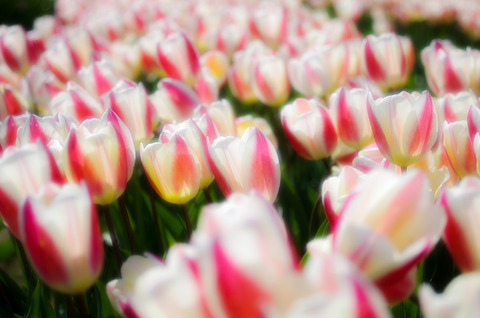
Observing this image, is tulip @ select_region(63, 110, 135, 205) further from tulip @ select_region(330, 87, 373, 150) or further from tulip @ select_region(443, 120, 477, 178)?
tulip @ select_region(443, 120, 477, 178)

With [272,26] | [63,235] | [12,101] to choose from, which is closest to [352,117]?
[63,235]

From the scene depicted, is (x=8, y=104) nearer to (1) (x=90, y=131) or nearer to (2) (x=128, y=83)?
(2) (x=128, y=83)

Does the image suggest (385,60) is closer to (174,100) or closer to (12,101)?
(174,100)

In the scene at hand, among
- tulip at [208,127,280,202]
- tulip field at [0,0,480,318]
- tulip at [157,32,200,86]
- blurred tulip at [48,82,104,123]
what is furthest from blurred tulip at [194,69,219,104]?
tulip at [208,127,280,202]

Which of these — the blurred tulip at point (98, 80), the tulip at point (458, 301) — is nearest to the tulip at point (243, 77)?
the blurred tulip at point (98, 80)

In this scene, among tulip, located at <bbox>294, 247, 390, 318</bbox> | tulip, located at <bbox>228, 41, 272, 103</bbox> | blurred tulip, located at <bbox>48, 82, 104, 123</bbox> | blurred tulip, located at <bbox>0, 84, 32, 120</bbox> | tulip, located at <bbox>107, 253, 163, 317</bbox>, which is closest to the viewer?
tulip, located at <bbox>294, 247, 390, 318</bbox>
